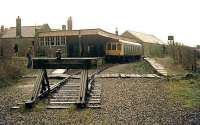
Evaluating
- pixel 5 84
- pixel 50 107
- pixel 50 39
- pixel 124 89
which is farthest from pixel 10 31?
pixel 50 107

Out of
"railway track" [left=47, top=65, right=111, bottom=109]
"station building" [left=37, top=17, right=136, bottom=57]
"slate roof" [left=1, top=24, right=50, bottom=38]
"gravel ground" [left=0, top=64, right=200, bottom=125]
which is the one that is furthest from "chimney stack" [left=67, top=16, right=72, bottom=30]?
"gravel ground" [left=0, top=64, right=200, bottom=125]

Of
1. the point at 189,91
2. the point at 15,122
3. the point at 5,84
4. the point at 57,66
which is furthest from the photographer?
the point at 5,84

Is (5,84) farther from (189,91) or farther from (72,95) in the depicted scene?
(189,91)

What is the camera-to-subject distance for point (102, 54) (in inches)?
1679

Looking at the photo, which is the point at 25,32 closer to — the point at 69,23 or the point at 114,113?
the point at 69,23

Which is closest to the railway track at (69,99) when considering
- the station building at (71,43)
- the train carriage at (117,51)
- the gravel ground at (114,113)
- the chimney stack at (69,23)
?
the gravel ground at (114,113)

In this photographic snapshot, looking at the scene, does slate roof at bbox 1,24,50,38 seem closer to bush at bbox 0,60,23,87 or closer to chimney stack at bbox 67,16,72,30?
chimney stack at bbox 67,16,72,30

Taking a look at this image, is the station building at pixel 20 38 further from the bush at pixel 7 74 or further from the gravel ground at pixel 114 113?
the gravel ground at pixel 114 113

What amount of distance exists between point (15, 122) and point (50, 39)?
3371 centimetres

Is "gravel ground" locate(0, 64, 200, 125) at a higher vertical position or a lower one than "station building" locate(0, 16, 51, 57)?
lower

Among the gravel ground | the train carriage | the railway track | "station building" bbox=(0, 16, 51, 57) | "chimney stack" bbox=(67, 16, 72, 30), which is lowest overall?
the gravel ground

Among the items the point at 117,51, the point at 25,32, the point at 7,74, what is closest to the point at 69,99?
the point at 7,74

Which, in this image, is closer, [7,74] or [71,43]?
[7,74]

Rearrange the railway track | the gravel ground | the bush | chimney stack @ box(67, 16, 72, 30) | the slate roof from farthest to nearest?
1. the slate roof
2. chimney stack @ box(67, 16, 72, 30)
3. the bush
4. the railway track
5. the gravel ground
